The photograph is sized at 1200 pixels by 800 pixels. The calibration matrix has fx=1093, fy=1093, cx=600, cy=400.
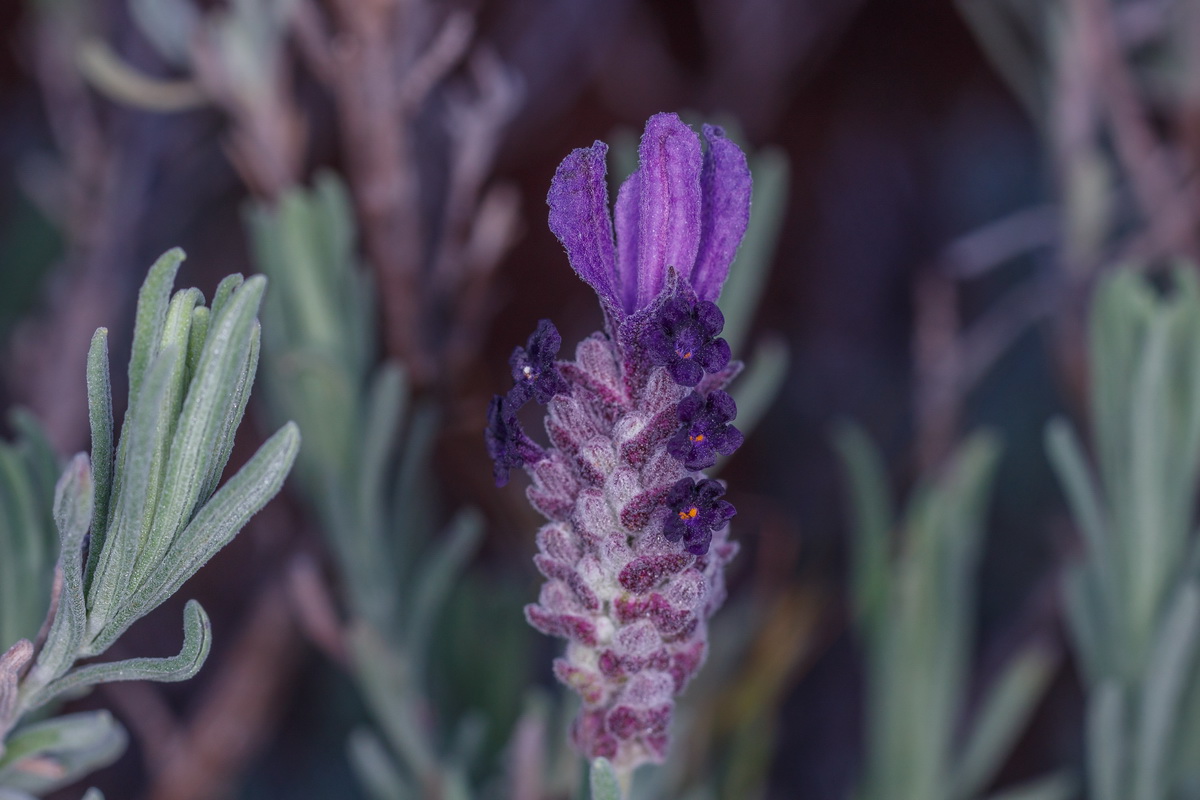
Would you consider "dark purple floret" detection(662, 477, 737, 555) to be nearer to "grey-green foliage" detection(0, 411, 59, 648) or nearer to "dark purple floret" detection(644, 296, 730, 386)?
"dark purple floret" detection(644, 296, 730, 386)

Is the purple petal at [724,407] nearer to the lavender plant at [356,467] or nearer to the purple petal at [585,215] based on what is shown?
the purple petal at [585,215]

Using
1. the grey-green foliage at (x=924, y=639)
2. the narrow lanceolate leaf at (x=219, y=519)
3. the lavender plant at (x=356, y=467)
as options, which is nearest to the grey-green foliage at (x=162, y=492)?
the narrow lanceolate leaf at (x=219, y=519)

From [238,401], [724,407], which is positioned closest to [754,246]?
[724,407]

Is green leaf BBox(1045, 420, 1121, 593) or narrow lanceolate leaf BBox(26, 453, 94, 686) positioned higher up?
narrow lanceolate leaf BBox(26, 453, 94, 686)

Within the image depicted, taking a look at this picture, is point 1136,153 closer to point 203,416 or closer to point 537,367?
point 537,367

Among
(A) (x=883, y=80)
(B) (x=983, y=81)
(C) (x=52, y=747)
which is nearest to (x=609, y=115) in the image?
(A) (x=883, y=80)

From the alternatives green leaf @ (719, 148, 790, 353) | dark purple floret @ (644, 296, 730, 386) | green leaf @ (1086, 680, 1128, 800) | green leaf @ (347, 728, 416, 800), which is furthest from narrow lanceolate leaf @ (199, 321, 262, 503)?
green leaf @ (1086, 680, 1128, 800)
